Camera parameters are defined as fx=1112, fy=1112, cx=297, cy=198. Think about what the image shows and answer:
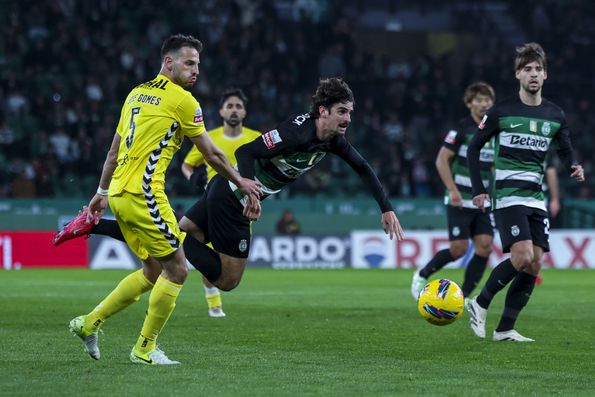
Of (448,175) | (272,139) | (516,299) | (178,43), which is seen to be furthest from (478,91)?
(178,43)

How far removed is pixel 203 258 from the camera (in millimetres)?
8891

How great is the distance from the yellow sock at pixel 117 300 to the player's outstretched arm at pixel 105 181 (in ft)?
1.86

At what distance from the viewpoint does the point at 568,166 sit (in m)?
10.0

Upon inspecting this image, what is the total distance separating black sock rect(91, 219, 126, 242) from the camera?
29.6 feet

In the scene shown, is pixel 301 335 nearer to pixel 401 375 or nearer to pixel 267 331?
pixel 267 331

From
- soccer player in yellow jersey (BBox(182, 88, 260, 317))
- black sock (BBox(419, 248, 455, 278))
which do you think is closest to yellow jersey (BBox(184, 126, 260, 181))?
soccer player in yellow jersey (BBox(182, 88, 260, 317))

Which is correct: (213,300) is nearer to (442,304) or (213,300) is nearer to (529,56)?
(442,304)

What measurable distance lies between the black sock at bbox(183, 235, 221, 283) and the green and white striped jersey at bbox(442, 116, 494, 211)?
4642 millimetres

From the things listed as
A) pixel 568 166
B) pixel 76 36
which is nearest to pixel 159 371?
pixel 568 166

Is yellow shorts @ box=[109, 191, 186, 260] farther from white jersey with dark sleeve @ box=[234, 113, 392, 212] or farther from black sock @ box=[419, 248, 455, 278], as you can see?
black sock @ box=[419, 248, 455, 278]

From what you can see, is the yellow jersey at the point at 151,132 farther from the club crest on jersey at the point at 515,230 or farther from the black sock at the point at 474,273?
the black sock at the point at 474,273

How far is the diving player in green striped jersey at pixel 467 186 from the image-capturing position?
12859 millimetres

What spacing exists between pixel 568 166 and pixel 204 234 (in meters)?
3.33

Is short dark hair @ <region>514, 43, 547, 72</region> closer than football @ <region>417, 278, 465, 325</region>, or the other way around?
football @ <region>417, 278, 465, 325</region>
